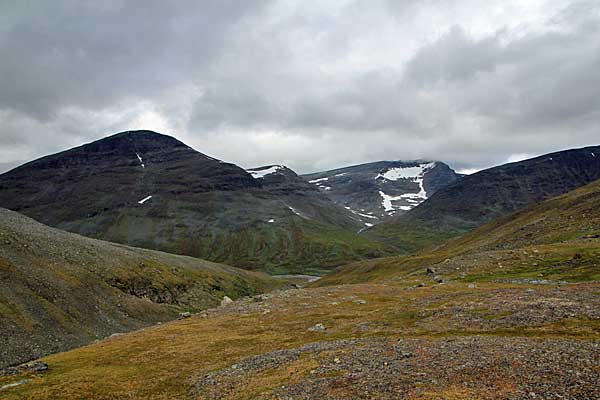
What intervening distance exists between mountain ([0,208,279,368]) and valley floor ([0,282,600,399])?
80.0ft

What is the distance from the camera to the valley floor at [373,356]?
26344 mm

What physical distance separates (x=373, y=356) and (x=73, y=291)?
269 feet

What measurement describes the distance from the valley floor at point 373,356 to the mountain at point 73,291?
24379 mm

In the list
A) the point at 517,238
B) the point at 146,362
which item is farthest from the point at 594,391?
the point at 517,238

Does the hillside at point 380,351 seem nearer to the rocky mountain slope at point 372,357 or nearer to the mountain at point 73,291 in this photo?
the rocky mountain slope at point 372,357

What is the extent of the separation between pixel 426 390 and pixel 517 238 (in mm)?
96057

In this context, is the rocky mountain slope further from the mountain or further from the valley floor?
the mountain

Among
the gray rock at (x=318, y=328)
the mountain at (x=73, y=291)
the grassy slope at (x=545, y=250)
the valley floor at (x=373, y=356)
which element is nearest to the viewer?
the valley floor at (x=373, y=356)

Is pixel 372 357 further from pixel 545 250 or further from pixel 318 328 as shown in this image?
pixel 545 250

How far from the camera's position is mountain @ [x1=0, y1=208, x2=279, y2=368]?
2857 inches

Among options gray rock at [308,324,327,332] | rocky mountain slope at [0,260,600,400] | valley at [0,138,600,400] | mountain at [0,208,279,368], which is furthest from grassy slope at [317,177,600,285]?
mountain at [0,208,279,368]

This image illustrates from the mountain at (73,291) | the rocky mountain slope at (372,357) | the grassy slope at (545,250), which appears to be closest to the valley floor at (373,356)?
the rocky mountain slope at (372,357)

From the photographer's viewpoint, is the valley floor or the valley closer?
the valley floor

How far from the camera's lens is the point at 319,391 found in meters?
29.1
